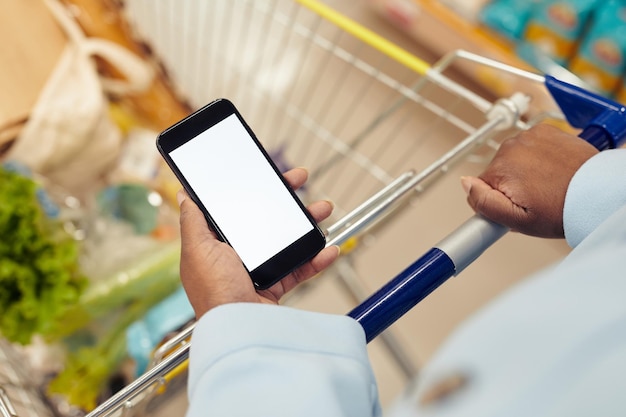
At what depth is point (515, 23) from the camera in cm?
152

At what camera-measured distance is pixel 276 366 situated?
0.41 metres

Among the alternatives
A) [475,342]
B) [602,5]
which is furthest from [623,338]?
[602,5]

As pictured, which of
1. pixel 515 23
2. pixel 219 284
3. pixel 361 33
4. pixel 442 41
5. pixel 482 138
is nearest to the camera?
pixel 219 284

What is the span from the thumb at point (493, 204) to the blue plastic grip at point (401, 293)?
0.27ft

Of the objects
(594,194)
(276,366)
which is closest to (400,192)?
(594,194)

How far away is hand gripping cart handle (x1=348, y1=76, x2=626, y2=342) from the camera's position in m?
0.53

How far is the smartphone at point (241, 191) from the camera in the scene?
60cm

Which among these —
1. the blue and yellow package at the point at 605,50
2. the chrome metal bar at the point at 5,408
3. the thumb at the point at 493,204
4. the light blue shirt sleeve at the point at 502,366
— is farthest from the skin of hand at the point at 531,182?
the blue and yellow package at the point at 605,50

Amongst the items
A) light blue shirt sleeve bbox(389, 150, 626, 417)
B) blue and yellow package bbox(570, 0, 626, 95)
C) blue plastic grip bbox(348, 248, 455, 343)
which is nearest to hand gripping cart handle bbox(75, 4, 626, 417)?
blue plastic grip bbox(348, 248, 455, 343)

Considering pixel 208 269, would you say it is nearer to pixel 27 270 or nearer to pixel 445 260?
pixel 445 260

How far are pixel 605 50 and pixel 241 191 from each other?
1.21m

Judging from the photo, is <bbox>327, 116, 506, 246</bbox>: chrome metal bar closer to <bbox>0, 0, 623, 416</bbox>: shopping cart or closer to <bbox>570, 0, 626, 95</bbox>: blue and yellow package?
<bbox>0, 0, 623, 416</bbox>: shopping cart

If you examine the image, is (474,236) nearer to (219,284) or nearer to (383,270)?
(219,284)

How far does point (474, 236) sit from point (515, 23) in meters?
1.17
